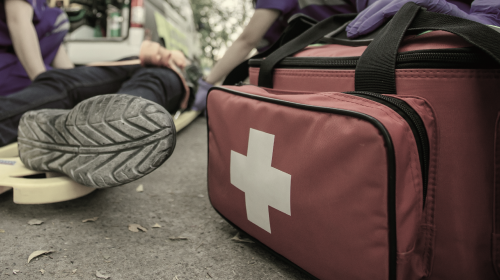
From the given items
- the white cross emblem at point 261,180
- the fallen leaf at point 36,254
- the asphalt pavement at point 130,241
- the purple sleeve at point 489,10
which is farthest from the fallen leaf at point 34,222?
the purple sleeve at point 489,10

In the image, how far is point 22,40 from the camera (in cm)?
95

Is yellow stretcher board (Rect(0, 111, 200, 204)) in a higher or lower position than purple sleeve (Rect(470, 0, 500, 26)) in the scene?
lower

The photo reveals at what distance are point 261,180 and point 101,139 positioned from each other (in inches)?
12.1

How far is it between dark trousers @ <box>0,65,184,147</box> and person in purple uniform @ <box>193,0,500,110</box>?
23 cm

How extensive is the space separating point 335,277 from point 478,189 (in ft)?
0.68

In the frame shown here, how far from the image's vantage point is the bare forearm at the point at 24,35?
93 cm

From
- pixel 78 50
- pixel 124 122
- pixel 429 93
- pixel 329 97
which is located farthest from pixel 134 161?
pixel 78 50

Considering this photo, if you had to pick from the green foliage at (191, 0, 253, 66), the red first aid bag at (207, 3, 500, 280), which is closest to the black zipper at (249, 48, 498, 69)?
the red first aid bag at (207, 3, 500, 280)

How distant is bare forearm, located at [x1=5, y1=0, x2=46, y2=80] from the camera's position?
0.93 m

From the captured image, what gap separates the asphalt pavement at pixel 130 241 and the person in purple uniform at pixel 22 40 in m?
0.50

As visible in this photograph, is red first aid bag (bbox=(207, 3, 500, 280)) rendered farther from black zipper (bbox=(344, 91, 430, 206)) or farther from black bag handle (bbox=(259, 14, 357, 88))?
black bag handle (bbox=(259, 14, 357, 88))

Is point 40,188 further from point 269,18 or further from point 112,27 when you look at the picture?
point 112,27

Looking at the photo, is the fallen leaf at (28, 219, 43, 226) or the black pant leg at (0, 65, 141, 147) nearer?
the fallen leaf at (28, 219, 43, 226)

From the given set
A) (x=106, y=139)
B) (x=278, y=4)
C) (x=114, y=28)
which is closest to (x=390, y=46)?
(x=106, y=139)
